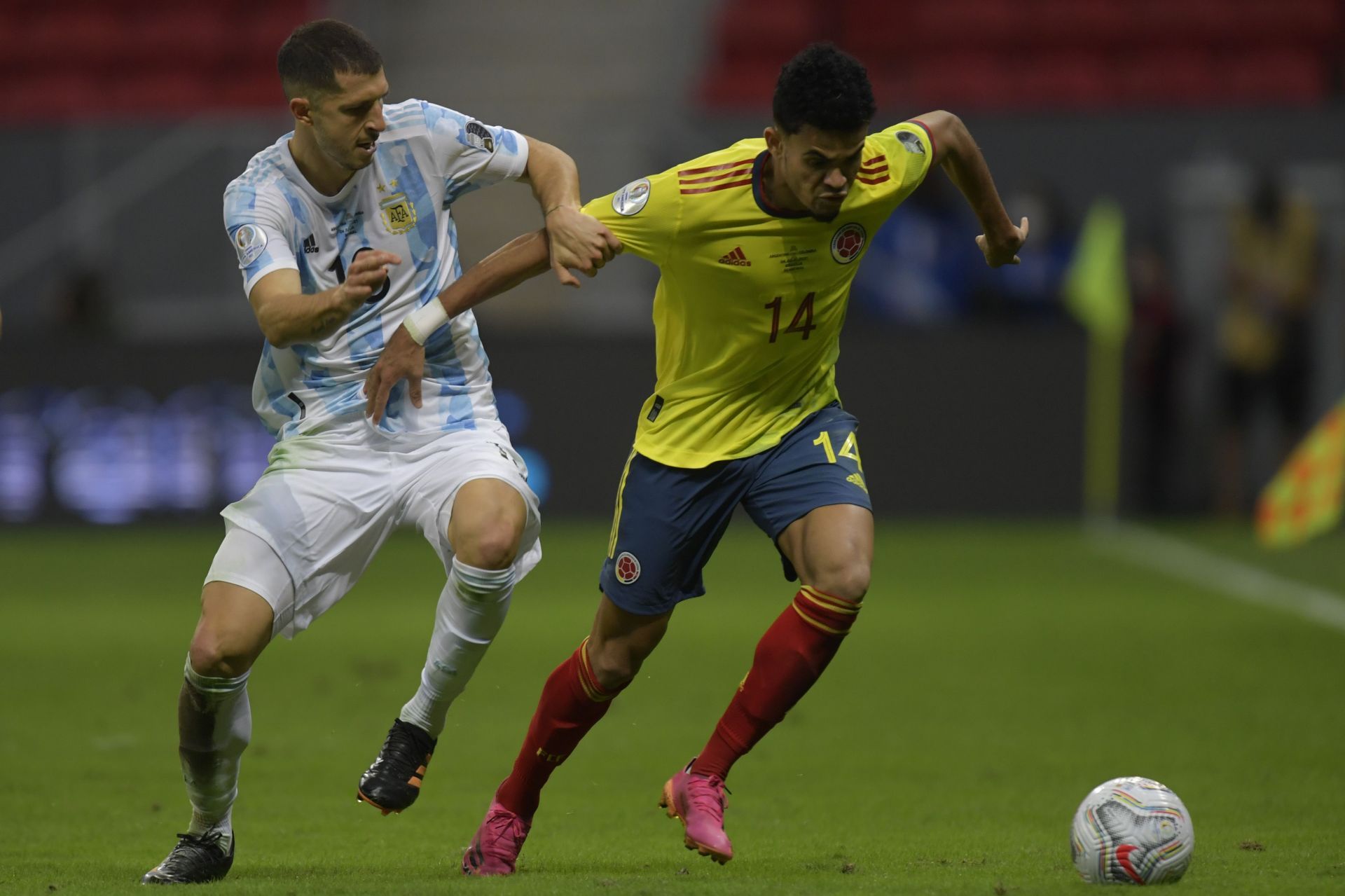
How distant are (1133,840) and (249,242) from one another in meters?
2.89

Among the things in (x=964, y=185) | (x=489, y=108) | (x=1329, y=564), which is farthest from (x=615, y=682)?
(x=489, y=108)

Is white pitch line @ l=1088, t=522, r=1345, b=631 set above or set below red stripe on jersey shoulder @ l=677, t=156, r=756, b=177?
below

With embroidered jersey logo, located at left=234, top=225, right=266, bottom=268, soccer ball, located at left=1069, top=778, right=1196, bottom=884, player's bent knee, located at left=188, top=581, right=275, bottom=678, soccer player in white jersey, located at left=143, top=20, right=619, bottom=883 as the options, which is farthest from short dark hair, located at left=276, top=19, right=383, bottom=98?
soccer ball, located at left=1069, top=778, right=1196, bottom=884

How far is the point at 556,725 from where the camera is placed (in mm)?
5516

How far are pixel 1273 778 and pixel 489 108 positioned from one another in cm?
1330

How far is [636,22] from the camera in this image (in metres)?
21.0

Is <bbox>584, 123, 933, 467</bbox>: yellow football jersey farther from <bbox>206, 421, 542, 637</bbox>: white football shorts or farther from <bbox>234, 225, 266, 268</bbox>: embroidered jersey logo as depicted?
<bbox>234, 225, 266, 268</bbox>: embroidered jersey logo

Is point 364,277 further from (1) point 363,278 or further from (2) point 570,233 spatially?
(2) point 570,233

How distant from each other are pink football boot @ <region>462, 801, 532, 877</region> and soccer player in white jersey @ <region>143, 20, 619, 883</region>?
25 centimetres

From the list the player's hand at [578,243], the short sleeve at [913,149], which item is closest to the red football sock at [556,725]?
the player's hand at [578,243]

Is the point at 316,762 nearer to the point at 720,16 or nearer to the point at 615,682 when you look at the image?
the point at 615,682

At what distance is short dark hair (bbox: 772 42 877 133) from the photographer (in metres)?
4.88

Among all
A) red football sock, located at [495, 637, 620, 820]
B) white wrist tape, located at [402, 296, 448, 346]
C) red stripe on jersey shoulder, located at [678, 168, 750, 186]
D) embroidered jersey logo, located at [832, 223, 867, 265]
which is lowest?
red football sock, located at [495, 637, 620, 820]

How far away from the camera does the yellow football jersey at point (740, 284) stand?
5250 millimetres
